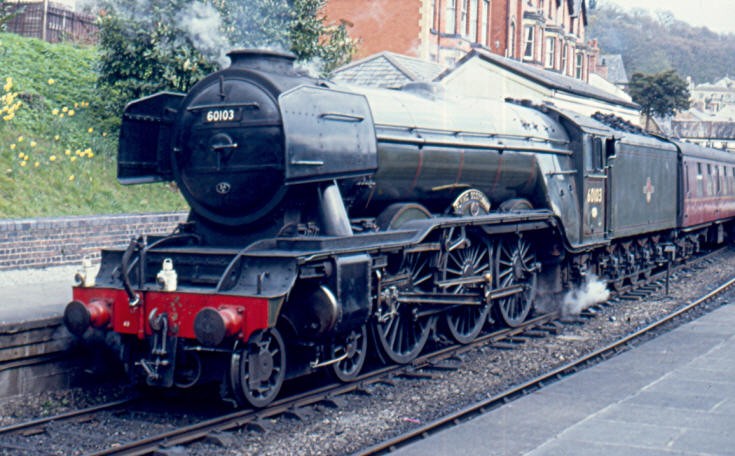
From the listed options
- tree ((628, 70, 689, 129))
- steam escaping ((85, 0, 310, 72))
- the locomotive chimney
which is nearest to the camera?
the locomotive chimney

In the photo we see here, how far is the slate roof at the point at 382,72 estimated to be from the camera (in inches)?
827

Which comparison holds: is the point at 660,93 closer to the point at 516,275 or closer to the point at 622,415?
the point at 516,275

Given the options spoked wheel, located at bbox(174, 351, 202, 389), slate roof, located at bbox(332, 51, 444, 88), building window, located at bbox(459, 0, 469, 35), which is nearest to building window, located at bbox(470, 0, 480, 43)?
building window, located at bbox(459, 0, 469, 35)

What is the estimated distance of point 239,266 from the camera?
6.41m

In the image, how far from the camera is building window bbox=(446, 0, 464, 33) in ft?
94.9

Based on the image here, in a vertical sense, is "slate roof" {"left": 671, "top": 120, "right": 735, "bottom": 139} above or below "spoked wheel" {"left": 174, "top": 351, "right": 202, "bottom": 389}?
above

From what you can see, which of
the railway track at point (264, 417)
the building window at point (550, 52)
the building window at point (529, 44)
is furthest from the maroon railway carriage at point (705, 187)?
the building window at point (550, 52)

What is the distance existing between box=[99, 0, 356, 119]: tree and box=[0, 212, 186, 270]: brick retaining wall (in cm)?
300

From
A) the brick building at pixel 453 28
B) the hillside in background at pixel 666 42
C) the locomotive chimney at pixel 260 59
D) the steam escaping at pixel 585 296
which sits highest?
the hillside in background at pixel 666 42

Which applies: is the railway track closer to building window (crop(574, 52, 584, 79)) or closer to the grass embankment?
the grass embankment

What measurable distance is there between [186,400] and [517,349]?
387 cm

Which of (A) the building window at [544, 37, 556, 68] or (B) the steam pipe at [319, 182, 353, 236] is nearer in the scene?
(B) the steam pipe at [319, 182, 353, 236]

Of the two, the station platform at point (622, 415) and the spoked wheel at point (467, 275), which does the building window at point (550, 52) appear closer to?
the spoked wheel at point (467, 275)

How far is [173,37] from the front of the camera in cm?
1417
